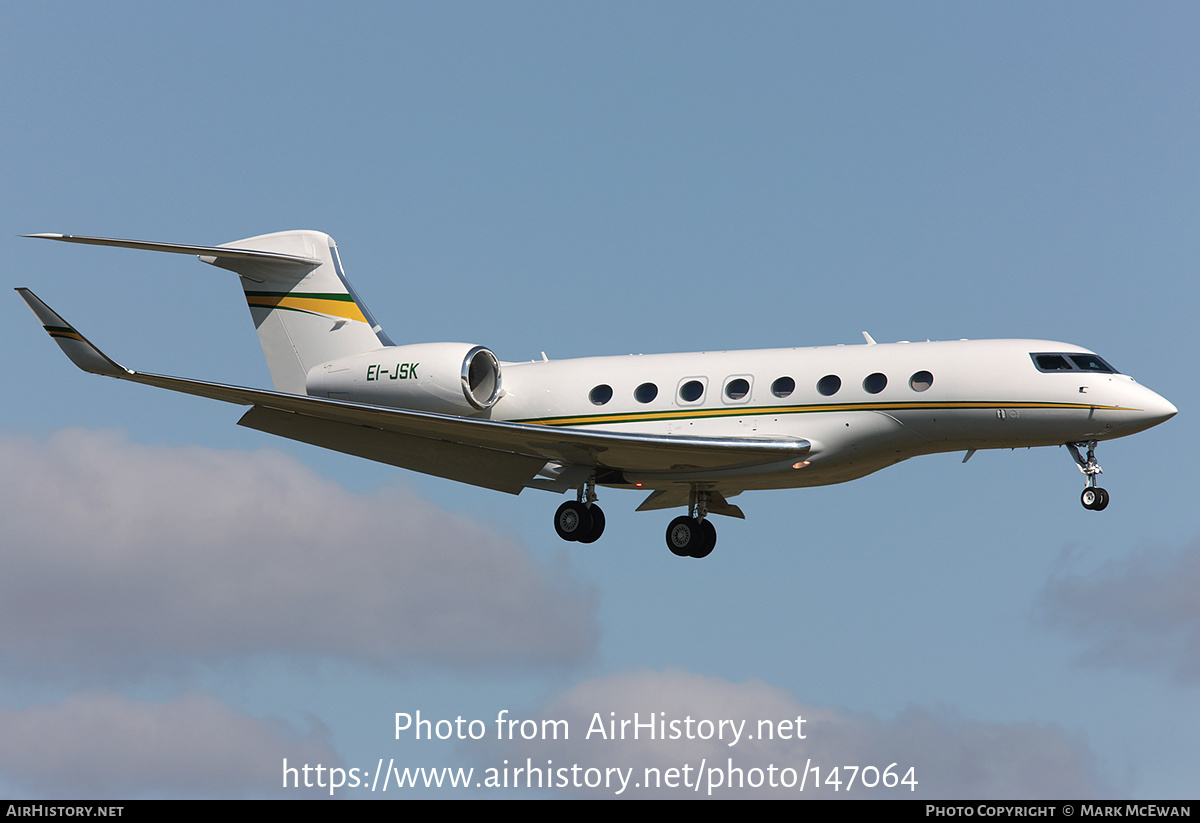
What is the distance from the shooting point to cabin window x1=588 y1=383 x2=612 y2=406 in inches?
1016

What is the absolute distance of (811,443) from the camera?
2383 centimetres

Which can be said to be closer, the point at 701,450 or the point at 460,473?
the point at 701,450

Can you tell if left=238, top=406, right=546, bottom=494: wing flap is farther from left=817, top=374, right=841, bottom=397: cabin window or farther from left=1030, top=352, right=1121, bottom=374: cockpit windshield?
left=1030, top=352, right=1121, bottom=374: cockpit windshield

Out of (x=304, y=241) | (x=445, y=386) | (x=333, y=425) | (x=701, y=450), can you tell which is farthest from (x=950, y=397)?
(x=304, y=241)

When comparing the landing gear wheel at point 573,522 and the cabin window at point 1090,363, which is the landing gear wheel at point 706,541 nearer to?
the landing gear wheel at point 573,522

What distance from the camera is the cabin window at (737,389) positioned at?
968 inches

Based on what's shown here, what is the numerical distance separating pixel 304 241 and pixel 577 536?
28.1 feet

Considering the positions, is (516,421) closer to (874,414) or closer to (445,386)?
(445,386)

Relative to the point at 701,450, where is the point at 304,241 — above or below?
above

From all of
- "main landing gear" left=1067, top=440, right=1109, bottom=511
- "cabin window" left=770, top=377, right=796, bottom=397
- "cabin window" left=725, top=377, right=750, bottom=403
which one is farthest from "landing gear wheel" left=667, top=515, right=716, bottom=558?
"main landing gear" left=1067, top=440, right=1109, bottom=511

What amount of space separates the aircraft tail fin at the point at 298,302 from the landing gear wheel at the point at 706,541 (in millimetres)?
7140

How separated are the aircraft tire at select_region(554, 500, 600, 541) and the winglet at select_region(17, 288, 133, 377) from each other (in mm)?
7790

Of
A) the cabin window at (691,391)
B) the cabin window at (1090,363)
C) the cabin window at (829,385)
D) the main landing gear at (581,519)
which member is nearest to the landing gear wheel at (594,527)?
the main landing gear at (581,519)

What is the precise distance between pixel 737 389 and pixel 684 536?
3390 millimetres
